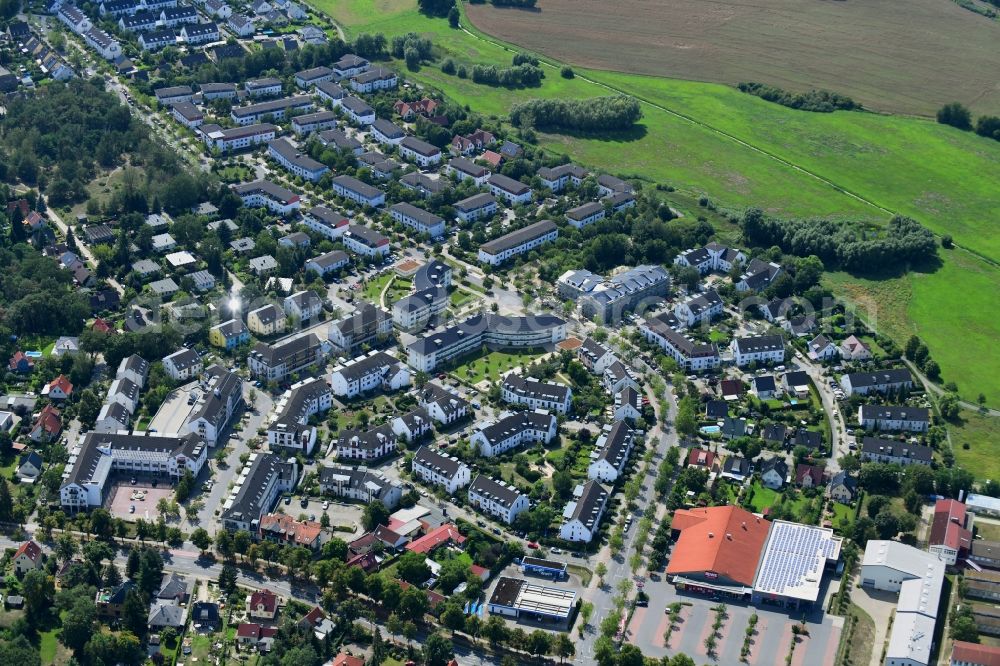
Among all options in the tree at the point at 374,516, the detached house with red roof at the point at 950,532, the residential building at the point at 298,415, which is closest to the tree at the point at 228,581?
the tree at the point at 374,516

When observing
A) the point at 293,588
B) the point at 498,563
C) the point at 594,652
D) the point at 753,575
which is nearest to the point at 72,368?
the point at 293,588

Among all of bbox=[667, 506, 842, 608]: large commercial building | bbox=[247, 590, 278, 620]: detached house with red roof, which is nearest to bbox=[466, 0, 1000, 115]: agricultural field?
bbox=[667, 506, 842, 608]: large commercial building

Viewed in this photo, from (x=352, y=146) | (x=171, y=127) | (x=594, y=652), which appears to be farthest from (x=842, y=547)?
(x=171, y=127)

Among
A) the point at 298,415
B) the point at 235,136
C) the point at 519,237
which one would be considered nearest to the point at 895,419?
the point at 519,237

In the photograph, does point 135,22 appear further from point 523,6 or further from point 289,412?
point 289,412

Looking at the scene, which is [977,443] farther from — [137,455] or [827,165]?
[137,455]

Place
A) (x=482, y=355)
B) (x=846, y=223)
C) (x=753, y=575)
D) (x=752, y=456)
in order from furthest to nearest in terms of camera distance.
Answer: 1. (x=846, y=223)
2. (x=482, y=355)
3. (x=752, y=456)
4. (x=753, y=575)

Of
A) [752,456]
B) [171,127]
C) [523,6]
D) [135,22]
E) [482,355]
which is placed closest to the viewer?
[752,456]

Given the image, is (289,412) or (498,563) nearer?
(498,563)
